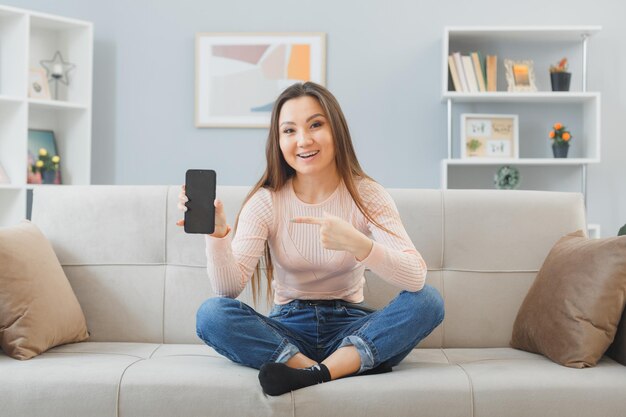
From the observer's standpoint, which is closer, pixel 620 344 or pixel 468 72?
pixel 620 344

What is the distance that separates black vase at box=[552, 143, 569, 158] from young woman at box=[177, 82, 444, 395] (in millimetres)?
2132

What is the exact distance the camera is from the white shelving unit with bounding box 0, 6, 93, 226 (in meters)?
3.86

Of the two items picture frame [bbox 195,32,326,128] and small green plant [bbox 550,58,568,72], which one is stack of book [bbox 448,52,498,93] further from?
picture frame [bbox 195,32,326,128]

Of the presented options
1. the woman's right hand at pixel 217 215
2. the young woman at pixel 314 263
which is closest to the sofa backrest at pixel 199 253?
the young woman at pixel 314 263

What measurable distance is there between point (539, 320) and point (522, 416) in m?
0.36

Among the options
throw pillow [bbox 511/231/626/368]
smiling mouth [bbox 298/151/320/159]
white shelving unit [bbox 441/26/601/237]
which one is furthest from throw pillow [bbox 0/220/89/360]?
white shelving unit [bbox 441/26/601/237]

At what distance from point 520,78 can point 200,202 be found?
8.34 ft

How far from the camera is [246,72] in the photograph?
418cm

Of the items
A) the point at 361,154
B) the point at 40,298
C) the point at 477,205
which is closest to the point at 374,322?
the point at 477,205

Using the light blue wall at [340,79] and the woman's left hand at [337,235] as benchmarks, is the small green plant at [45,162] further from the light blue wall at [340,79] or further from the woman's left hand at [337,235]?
the woman's left hand at [337,235]

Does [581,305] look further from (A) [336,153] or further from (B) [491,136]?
(B) [491,136]

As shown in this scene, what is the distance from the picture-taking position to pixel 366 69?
13.6 feet

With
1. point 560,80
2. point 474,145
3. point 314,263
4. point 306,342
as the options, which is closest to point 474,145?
point 474,145

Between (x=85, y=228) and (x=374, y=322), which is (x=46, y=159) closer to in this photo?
(x=85, y=228)
